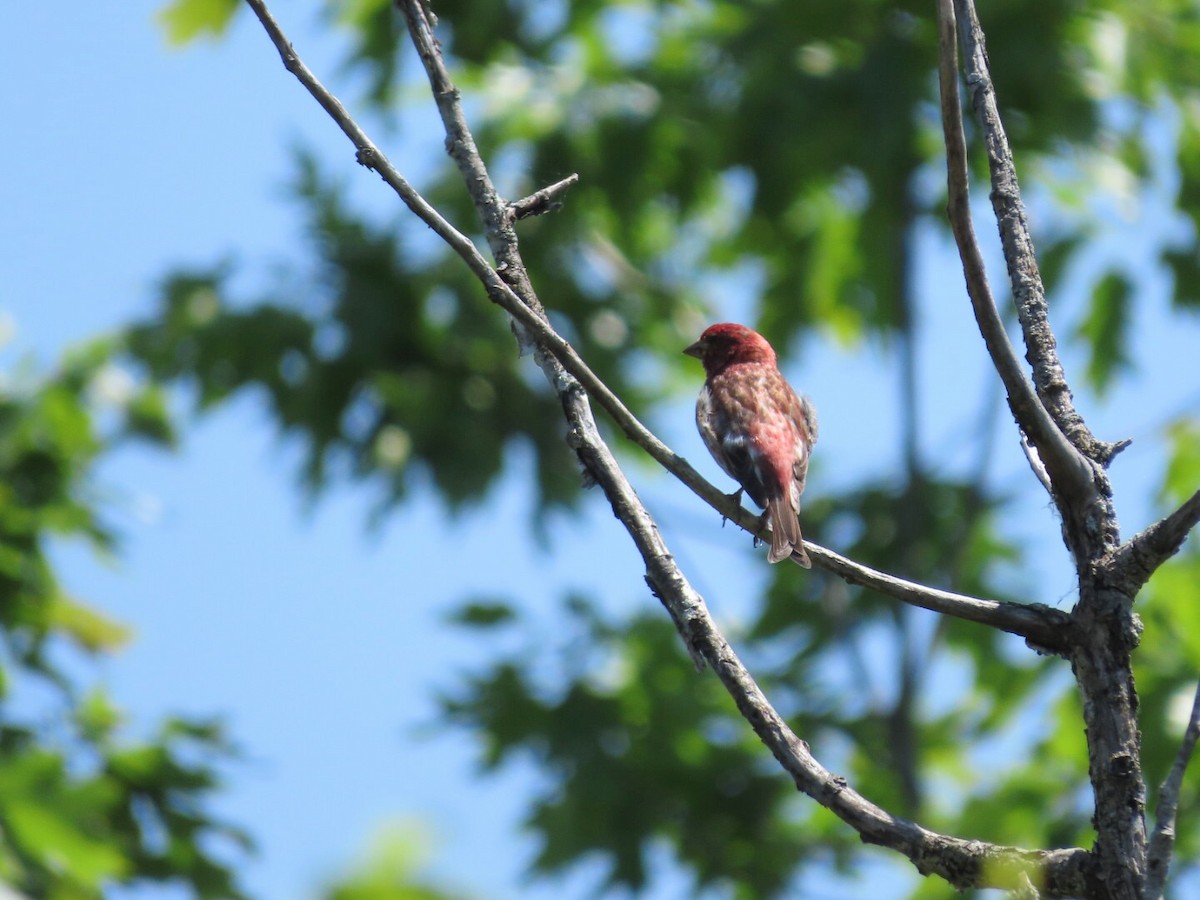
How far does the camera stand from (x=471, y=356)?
1337cm

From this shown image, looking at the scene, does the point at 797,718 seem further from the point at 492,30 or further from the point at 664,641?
the point at 492,30

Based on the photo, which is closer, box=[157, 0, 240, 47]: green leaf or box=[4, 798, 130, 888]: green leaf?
box=[4, 798, 130, 888]: green leaf

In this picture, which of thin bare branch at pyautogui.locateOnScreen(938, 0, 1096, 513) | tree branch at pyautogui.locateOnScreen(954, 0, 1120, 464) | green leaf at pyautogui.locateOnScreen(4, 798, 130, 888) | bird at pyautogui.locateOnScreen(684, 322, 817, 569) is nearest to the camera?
thin bare branch at pyautogui.locateOnScreen(938, 0, 1096, 513)

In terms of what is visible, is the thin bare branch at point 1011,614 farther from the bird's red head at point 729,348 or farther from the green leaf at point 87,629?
the green leaf at point 87,629

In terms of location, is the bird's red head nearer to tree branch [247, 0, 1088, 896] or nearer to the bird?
the bird

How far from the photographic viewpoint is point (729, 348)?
8.44m

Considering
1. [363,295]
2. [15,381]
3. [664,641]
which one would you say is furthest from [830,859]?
[15,381]

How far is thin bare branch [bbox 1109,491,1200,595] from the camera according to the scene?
2.83 m

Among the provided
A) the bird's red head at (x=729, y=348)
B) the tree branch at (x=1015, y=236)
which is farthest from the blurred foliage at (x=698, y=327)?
the tree branch at (x=1015, y=236)

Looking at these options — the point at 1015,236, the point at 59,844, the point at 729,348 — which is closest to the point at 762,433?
the point at 729,348

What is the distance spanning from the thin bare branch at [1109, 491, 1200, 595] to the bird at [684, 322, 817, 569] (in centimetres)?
279

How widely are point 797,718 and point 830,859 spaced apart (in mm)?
1116

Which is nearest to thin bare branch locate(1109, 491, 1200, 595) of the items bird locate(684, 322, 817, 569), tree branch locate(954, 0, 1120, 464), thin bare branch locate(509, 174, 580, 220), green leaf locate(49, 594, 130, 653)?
tree branch locate(954, 0, 1120, 464)

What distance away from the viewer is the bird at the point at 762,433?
20.8ft
